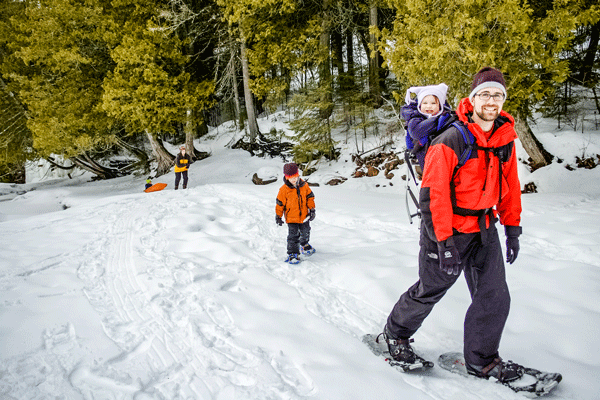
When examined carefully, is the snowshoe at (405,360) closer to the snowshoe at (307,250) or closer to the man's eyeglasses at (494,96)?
the man's eyeglasses at (494,96)

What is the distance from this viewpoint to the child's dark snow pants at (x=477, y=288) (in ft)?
7.89

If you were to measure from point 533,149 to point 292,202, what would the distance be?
24.3ft

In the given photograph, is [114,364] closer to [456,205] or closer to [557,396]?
[456,205]

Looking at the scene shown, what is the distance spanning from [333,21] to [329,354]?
13409 millimetres

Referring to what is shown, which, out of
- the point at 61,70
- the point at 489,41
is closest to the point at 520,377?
the point at 489,41

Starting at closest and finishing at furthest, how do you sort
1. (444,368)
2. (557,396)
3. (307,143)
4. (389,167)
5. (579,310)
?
(557,396) → (444,368) → (579,310) → (389,167) → (307,143)

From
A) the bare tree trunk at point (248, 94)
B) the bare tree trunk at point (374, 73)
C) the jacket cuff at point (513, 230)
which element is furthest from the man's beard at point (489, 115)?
the bare tree trunk at point (248, 94)

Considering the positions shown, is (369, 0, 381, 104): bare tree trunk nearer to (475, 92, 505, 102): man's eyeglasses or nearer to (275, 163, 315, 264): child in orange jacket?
(275, 163, 315, 264): child in orange jacket

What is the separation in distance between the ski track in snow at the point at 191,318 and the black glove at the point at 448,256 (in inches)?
36.3

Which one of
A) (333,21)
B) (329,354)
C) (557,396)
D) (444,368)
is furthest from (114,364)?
(333,21)

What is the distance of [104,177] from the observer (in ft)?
67.5

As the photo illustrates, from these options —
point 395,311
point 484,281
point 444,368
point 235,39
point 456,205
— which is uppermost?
point 235,39

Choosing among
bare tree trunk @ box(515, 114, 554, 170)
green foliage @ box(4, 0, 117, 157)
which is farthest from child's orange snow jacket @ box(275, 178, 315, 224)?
green foliage @ box(4, 0, 117, 157)

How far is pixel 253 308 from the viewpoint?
3.63 m
